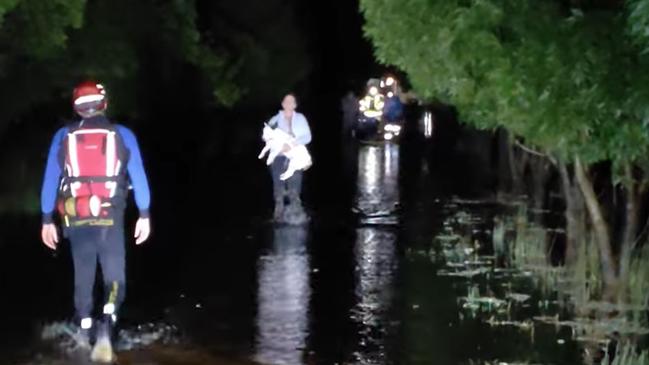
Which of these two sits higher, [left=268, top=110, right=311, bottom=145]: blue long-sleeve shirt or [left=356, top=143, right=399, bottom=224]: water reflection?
[left=268, top=110, right=311, bottom=145]: blue long-sleeve shirt

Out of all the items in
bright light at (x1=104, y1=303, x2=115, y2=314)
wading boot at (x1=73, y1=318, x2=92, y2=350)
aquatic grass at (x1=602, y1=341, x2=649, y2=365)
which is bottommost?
aquatic grass at (x1=602, y1=341, x2=649, y2=365)

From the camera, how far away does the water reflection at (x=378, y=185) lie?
1903 cm

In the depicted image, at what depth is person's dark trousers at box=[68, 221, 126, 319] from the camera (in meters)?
9.24

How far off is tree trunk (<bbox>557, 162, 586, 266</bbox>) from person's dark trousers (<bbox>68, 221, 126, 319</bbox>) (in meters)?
5.16

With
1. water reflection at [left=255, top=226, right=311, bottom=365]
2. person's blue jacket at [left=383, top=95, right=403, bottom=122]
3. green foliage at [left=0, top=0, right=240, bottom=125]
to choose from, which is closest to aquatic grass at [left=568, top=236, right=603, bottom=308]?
water reflection at [left=255, top=226, right=311, bottom=365]

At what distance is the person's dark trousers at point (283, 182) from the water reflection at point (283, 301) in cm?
142

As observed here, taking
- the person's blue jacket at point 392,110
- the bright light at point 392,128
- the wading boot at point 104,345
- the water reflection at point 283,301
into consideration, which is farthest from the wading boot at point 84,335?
the bright light at point 392,128

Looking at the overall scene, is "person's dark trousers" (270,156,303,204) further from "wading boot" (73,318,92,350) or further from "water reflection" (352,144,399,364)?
"wading boot" (73,318,92,350)

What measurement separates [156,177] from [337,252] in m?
12.9

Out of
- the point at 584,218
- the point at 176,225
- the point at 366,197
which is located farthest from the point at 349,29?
the point at 584,218

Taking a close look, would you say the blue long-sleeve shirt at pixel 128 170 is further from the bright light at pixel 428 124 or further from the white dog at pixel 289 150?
the bright light at pixel 428 124

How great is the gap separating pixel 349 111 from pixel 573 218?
45998 mm

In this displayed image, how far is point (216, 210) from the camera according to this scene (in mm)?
19562

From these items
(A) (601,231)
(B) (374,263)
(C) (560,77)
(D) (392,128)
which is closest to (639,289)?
(A) (601,231)
